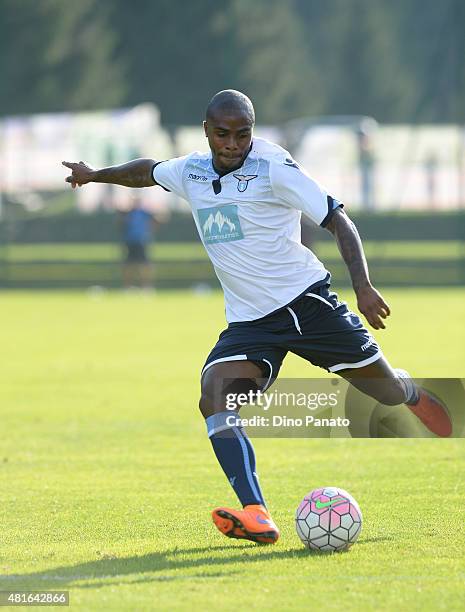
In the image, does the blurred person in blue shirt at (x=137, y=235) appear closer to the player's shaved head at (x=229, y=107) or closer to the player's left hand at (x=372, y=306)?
the player's shaved head at (x=229, y=107)

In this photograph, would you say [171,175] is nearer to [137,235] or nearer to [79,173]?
[79,173]

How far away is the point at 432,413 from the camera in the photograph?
784 cm

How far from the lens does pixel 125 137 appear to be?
1740 inches

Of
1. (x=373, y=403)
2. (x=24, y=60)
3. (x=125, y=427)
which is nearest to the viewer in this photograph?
(x=373, y=403)

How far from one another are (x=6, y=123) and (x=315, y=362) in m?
38.9

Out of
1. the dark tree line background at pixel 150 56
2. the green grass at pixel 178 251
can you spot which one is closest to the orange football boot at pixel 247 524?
the green grass at pixel 178 251

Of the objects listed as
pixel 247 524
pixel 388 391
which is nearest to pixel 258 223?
pixel 388 391

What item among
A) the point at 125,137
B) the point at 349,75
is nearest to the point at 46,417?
the point at 125,137

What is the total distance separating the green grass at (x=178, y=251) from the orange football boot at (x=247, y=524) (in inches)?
1139

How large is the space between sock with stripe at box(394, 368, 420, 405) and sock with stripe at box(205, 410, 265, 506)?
42.6 inches

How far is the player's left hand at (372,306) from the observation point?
6.64 meters

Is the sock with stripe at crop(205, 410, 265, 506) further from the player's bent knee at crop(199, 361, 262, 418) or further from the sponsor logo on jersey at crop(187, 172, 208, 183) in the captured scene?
the sponsor logo on jersey at crop(187, 172, 208, 183)

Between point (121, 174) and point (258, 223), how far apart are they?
1112 millimetres

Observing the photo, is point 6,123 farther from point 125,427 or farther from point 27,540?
point 27,540
